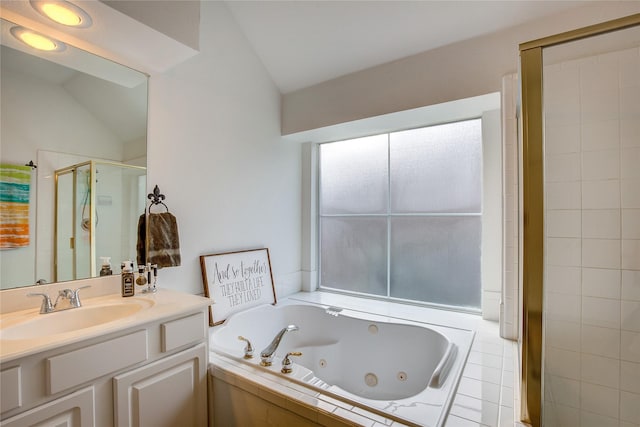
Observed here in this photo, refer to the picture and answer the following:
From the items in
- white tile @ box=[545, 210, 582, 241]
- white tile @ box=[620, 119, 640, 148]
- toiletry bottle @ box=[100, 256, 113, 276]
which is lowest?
toiletry bottle @ box=[100, 256, 113, 276]

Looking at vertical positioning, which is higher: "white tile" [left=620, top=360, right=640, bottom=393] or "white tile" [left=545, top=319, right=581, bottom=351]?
"white tile" [left=545, top=319, right=581, bottom=351]

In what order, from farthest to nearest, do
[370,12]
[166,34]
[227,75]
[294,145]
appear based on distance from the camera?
[294,145]
[227,75]
[370,12]
[166,34]

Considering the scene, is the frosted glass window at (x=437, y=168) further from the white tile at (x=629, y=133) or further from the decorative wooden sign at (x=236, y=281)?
the decorative wooden sign at (x=236, y=281)

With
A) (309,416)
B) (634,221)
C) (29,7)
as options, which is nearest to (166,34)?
(29,7)

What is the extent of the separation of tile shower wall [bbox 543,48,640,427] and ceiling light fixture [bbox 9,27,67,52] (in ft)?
7.65

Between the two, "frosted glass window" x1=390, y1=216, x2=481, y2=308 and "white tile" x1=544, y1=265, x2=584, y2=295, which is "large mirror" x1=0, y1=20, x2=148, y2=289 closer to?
"frosted glass window" x1=390, y1=216, x2=481, y2=308

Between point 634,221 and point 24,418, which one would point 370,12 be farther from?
point 24,418

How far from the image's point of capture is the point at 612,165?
1.48 meters

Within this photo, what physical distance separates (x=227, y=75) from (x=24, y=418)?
2.11 m

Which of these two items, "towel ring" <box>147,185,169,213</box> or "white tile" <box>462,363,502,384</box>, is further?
"towel ring" <box>147,185,169,213</box>

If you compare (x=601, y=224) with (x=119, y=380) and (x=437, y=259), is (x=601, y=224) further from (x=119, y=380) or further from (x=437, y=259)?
(x=119, y=380)

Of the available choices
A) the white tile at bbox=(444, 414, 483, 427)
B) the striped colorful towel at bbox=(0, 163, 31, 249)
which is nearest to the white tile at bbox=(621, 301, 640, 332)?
the white tile at bbox=(444, 414, 483, 427)

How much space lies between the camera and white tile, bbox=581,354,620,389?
1469 millimetres

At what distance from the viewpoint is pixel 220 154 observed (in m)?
2.13
